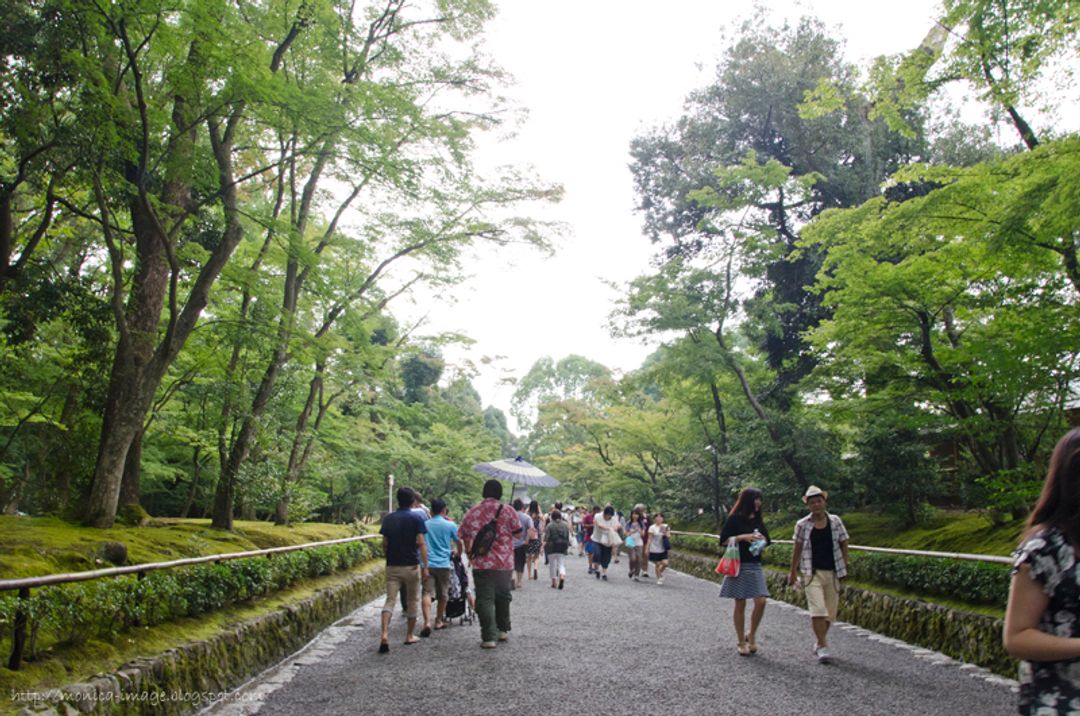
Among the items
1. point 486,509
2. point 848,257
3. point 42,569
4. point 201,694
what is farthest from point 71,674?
point 848,257

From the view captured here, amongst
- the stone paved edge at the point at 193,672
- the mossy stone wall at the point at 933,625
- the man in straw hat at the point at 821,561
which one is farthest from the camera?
the man in straw hat at the point at 821,561

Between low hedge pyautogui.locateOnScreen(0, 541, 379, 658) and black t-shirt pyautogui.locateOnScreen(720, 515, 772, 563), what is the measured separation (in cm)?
472

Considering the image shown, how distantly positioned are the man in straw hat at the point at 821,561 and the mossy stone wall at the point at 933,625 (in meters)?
1.31

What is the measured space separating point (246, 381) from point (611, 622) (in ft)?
27.3

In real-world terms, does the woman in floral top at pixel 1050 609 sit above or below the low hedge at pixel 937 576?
above

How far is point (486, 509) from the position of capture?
7.12m

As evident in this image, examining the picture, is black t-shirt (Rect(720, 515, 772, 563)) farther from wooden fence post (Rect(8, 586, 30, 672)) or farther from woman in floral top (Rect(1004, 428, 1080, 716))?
wooden fence post (Rect(8, 586, 30, 672))

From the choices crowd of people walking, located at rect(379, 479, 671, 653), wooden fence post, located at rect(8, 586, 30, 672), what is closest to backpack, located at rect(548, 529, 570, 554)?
crowd of people walking, located at rect(379, 479, 671, 653)

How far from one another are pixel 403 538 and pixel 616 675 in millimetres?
2714

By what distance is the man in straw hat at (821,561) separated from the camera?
640 centimetres

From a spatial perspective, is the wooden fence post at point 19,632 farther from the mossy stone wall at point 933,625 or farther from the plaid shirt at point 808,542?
the mossy stone wall at point 933,625

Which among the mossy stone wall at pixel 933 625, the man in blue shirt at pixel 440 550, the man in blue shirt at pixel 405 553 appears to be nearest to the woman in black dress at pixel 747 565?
the mossy stone wall at pixel 933 625

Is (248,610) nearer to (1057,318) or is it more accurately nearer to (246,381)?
(246,381)

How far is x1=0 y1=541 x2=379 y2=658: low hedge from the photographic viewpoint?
3766mm
